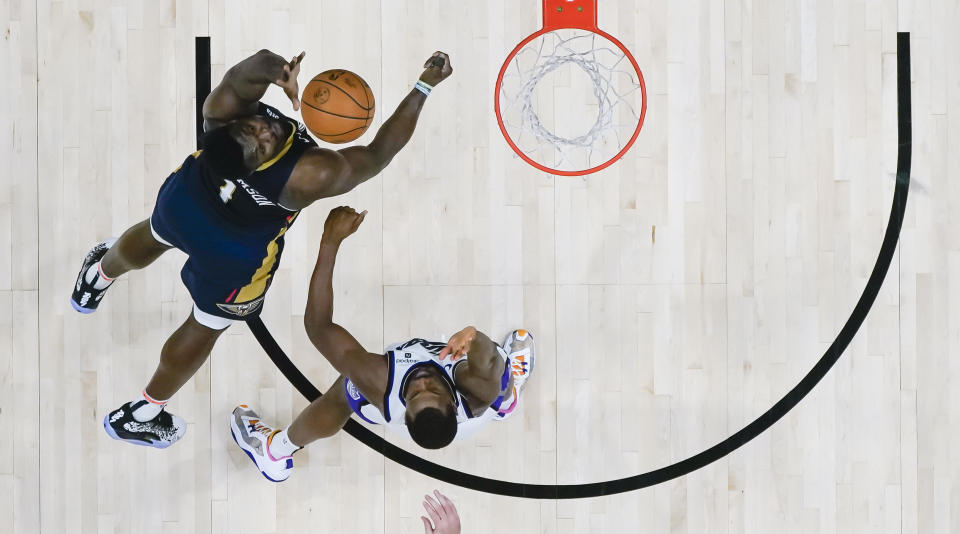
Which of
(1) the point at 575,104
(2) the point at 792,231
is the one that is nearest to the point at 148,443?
(1) the point at 575,104

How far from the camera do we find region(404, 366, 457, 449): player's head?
6.61 feet

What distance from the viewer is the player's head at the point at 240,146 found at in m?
2.15

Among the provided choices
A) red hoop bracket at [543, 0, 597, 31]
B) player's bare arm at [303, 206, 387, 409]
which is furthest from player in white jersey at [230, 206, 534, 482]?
red hoop bracket at [543, 0, 597, 31]

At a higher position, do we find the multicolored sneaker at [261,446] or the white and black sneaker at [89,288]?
the white and black sneaker at [89,288]

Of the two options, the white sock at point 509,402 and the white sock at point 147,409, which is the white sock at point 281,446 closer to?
the white sock at point 147,409

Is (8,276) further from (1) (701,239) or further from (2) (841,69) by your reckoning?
(2) (841,69)

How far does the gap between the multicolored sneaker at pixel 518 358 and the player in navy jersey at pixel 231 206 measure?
1.10 metres

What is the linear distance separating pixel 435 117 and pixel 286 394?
1415mm

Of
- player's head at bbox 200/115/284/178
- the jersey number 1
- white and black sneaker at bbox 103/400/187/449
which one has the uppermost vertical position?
player's head at bbox 200/115/284/178

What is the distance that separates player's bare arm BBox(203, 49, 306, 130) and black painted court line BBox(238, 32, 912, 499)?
1.29m

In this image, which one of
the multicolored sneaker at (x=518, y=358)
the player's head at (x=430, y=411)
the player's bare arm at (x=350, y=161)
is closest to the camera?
the player's head at (x=430, y=411)

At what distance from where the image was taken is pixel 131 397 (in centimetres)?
332

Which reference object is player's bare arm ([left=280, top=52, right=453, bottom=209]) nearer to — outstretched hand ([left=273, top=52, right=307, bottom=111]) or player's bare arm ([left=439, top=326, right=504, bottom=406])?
outstretched hand ([left=273, top=52, right=307, bottom=111])

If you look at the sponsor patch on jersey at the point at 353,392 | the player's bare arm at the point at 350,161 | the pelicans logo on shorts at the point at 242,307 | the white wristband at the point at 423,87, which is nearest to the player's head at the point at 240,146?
the player's bare arm at the point at 350,161
